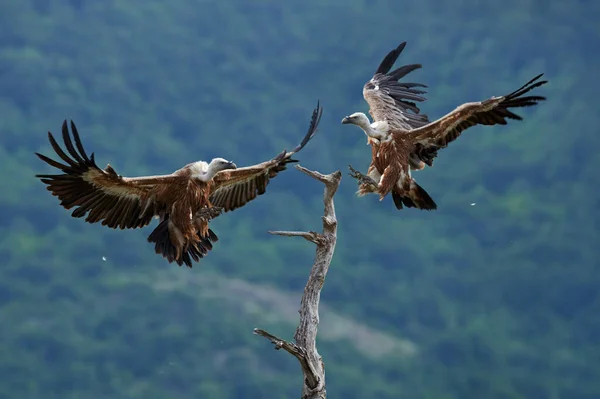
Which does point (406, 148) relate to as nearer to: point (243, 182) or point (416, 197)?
point (416, 197)

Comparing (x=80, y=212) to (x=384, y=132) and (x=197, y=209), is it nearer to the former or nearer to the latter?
(x=197, y=209)

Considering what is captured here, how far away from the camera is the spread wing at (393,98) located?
9680 mm

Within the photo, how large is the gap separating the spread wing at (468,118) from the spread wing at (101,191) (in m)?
2.12

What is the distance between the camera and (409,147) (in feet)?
29.8

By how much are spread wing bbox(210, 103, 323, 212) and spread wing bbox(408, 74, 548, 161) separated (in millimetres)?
915

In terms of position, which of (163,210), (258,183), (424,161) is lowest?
(163,210)

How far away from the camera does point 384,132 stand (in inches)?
360

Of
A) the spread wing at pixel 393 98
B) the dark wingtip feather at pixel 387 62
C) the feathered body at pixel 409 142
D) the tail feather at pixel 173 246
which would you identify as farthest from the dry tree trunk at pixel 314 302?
the dark wingtip feather at pixel 387 62

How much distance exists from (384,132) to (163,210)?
1954mm

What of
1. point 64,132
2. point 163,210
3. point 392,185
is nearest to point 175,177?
point 163,210

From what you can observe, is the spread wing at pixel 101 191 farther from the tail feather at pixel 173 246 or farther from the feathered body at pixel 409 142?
the feathered body at pixel 409 142

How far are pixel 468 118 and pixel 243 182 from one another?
6.14 ft

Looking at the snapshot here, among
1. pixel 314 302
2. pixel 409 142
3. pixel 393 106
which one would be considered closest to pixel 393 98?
pixel 393 106

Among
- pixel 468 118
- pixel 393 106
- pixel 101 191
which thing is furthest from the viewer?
pixel 393 106
